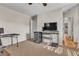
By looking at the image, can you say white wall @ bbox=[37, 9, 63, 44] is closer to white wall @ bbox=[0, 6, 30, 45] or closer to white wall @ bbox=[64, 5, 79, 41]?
white wall @ bbox=[64, 5, 79, 41]

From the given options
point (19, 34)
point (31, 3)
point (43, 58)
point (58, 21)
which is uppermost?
point (31, 3)

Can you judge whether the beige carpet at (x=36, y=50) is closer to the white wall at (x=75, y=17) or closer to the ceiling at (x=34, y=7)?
the white wall at (x=75, y=17)

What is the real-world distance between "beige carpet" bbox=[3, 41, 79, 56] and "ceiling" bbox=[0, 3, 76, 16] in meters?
0.62

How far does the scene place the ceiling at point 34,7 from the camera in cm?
216

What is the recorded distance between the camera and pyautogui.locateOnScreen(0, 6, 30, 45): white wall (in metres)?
2.11

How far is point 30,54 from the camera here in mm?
2170

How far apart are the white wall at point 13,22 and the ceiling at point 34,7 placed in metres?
0.08

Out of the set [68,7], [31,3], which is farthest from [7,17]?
[68,7]

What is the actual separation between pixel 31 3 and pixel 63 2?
60cm

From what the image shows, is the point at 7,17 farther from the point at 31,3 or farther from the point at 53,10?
the point at 53,10

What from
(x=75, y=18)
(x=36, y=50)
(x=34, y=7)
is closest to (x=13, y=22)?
(x=34, y=7)

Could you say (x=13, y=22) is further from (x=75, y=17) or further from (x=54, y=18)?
(x=75, y=17)

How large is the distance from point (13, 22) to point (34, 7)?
493 millimetres

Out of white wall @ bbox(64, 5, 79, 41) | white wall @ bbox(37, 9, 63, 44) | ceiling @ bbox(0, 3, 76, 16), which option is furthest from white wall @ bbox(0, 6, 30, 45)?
white wall @ bbox(64, 5, 79, 41)
